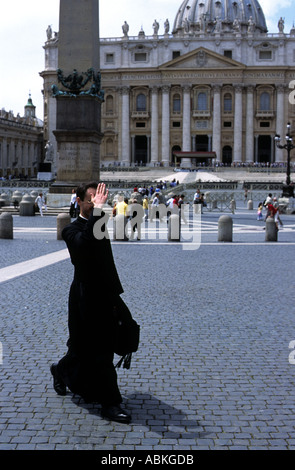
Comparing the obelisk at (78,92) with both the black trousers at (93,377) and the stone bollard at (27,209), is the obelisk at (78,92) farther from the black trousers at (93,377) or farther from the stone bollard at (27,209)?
the black trousers at (93,377)

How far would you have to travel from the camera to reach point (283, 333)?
23.1 ft

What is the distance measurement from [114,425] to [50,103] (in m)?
83.4

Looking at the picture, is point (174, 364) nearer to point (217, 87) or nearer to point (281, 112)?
point (217, 87)

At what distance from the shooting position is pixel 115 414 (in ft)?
15.0

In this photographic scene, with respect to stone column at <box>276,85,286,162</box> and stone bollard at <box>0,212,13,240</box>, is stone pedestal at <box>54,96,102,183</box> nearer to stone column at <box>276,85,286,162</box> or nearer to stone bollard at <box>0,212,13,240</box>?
stone bollard at <box>0,212,13,240</box>

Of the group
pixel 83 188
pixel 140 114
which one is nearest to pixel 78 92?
pixel 83 188

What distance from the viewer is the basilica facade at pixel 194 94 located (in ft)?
275

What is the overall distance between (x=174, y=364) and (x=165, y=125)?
81174 millimetres

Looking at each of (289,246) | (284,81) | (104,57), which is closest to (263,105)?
(284,81)

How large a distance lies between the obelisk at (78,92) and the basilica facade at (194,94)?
59283mm

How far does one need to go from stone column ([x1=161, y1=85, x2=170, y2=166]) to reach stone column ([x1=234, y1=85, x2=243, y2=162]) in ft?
27.5

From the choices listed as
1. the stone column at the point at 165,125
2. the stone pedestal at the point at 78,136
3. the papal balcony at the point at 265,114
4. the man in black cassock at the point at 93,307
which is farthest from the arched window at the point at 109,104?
the man in black cassock at the point at 93,307
